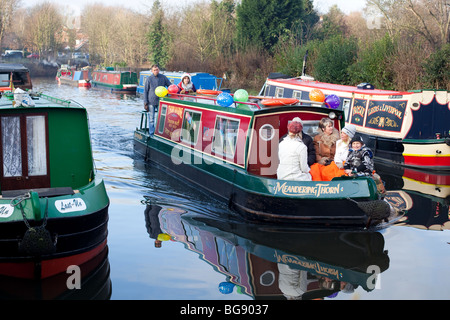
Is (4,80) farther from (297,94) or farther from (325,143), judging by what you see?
(325,143)

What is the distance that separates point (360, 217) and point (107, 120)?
16442 mm

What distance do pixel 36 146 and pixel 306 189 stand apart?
159 inches

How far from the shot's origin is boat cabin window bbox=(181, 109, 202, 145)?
37.7 ft

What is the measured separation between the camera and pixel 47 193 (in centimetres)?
695

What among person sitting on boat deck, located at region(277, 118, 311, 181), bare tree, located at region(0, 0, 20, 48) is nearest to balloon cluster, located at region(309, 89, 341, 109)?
person sitting on boat deck, located at region(277, 118, 311, 181)

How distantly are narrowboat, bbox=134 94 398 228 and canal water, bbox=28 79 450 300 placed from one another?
0.30m

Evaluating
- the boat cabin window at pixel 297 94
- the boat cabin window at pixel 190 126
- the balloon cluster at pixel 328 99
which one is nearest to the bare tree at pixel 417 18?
the boat cabin window at pixel 297 94

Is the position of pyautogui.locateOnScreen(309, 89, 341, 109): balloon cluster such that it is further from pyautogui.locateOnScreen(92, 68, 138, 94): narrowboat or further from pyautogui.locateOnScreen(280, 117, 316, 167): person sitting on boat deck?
pyautogui.locateOnScreen(92, 68, 138, 94): narrowboat

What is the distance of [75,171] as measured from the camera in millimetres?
7980

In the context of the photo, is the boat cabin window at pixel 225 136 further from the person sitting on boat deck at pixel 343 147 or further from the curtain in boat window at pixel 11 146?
the curtain in boat window at pixel 11 146

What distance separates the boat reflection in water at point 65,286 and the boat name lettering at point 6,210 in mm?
787

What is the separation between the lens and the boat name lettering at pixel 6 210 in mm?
6359

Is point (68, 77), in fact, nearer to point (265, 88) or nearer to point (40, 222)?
point (265, 88)

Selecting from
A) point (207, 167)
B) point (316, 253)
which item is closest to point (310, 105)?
point (207, 167)
